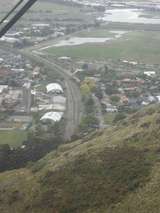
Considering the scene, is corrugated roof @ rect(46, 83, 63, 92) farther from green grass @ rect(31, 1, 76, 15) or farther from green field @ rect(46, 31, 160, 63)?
green grass @ rect(31, 1, 76, 15)

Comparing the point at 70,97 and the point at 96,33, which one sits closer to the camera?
the point at 70,97

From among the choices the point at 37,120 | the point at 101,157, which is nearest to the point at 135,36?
the point at 37,120

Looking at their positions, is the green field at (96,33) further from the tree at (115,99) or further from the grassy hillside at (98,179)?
the grassy hillside at (98,179)

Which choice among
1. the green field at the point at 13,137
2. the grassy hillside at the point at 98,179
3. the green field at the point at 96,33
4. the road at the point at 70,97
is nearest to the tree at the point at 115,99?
the road at the point at 70,97

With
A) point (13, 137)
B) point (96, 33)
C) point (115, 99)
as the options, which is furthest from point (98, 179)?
point (96, 33)

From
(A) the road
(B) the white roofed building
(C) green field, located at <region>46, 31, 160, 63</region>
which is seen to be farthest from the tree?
(C) green field, located at <region>46, 31, 160, 63</region>

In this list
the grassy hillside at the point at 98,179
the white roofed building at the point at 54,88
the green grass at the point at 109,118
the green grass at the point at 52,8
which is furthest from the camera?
the green grass at the point at 52,8

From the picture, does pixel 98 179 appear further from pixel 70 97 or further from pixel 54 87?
pixel 54 87
